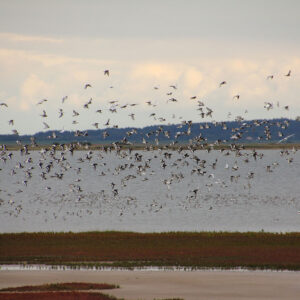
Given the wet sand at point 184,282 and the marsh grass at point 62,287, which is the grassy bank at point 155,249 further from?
the marsh grass at point 62,287

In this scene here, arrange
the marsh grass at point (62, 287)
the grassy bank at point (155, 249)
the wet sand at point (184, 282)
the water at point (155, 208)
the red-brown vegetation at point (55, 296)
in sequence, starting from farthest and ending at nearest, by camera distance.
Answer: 1. the water at point (155, 208)
2. the grassy bank at point (155, 249)
3. the marsh grass at point (62, 287)
4. the wet sand at point (184, 282)
5. the red-brown vegetation at point (55, 296)

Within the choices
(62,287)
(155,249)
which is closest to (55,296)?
(62,287)

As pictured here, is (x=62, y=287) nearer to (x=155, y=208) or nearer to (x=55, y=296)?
(x=55, y=296)

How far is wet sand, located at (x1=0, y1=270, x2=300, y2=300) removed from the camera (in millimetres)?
51719

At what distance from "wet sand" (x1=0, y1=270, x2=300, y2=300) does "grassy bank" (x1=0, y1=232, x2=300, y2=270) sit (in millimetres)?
3597

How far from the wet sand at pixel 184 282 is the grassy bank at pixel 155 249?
360 cm

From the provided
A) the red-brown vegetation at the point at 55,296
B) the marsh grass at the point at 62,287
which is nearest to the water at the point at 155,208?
the marsh grass at the point at 62,287

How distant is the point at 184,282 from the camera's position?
56125mm

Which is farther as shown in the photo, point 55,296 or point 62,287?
point 62,287

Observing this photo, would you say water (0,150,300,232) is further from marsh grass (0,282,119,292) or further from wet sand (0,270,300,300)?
marsh grass (0,282,119,292)

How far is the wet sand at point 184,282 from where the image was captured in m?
51.7

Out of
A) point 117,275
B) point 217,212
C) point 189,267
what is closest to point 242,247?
point 189,267

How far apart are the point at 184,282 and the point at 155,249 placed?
14.2 meters

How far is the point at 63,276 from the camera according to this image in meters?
59.3
